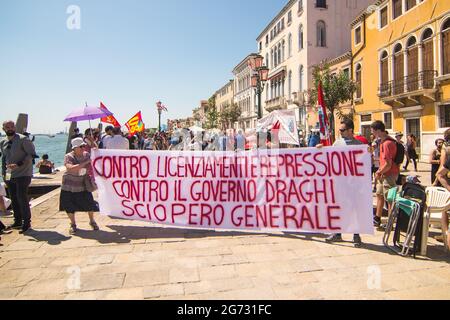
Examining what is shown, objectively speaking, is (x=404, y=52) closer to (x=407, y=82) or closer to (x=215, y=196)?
(x=407, y=82)

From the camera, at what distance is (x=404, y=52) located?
20766 millimetres

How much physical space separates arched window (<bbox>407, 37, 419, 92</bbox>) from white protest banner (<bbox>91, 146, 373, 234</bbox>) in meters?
17.8

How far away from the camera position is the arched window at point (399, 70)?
2100 centimetres

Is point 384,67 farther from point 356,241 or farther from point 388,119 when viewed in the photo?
point 356,241

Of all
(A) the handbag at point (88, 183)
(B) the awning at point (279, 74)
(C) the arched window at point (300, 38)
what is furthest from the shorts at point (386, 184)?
(B) the awning at point (279, 74)

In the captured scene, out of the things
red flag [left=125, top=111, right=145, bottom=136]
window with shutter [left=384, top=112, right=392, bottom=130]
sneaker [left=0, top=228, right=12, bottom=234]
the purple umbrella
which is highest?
window with shutter [left=384, top=112, right=392, bottom=130]

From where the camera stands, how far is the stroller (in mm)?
4301

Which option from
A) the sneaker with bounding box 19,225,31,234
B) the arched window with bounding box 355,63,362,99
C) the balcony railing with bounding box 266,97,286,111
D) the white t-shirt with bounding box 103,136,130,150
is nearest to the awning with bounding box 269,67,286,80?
the balcony railing with bounding box 266,97,286,111

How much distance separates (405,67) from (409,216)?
772 inches

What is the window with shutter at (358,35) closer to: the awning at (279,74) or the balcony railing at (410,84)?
the balcony railing at (410,84)

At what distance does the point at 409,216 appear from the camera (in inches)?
175

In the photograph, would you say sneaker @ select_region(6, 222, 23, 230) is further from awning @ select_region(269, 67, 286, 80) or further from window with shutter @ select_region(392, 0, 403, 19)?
awning @ select_region(269, 67, 286, 80)

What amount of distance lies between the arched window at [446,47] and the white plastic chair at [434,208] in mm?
16136

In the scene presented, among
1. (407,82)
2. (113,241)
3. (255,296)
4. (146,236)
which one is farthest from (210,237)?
(407,82)
